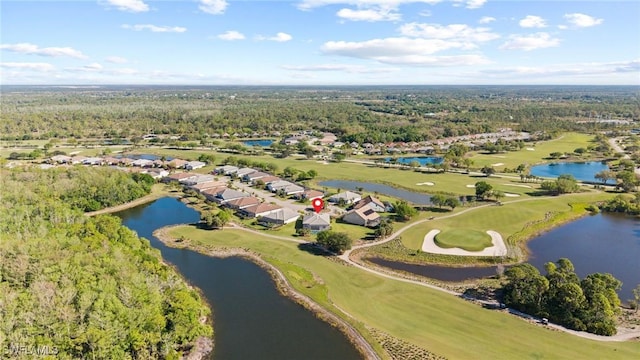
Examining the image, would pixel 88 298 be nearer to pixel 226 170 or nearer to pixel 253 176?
pixel 253 176

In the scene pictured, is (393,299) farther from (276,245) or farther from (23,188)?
(23,188)


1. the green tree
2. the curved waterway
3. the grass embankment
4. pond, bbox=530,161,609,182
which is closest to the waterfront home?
the curved waterway

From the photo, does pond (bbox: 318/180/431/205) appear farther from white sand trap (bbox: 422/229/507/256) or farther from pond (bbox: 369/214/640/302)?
pond (bbox: 369/214/640/302)

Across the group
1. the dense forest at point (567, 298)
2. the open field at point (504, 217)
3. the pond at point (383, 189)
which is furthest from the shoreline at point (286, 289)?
the pond at point (383, 189)

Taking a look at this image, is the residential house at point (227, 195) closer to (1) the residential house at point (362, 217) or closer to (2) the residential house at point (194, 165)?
(1) the residential house at point (362, 217)

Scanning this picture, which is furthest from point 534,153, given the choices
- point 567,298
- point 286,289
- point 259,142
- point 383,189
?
point 286,289

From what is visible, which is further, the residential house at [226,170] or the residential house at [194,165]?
the residential house at [194,165]
